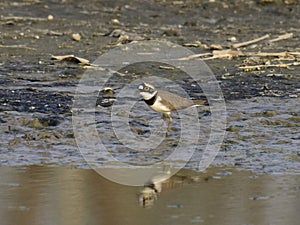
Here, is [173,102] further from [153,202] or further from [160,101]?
[153,202]

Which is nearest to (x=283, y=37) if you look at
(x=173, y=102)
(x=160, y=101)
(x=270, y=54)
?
(x=270, y=54)

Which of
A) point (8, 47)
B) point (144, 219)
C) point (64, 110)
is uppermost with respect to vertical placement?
point (8, 47)

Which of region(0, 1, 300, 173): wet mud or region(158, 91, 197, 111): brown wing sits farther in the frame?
region(158, 91, 197, 111): brown wing

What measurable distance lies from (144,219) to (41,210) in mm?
726

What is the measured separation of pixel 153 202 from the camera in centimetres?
629

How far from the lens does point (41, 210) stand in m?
6.06

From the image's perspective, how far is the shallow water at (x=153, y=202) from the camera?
5891 millimetres

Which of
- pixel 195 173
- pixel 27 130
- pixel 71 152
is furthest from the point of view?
pixel 27 130

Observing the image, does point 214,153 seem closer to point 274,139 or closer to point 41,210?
point 274,139

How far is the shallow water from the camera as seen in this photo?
589cm

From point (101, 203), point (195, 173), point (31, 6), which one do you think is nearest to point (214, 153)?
point (195, 173)

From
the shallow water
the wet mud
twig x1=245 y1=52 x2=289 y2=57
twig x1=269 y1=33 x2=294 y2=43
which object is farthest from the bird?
twig x1=269 y1=33 x2=294 y2=43

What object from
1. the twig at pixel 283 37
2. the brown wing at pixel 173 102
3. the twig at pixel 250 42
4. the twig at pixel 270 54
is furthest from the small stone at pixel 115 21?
the brown wing at pixel 173 102

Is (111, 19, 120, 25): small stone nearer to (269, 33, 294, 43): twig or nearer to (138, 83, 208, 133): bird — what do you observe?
(269, 33, 294, 43): twig
